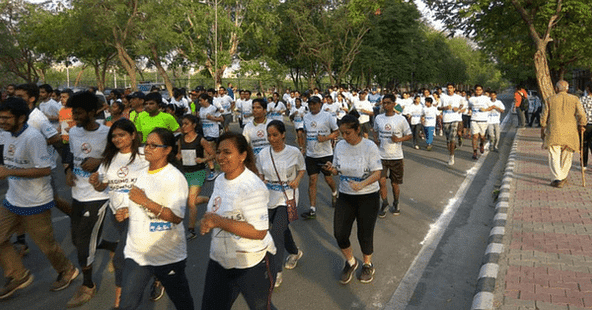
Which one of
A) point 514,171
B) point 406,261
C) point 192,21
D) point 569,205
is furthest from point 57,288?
point 192,21

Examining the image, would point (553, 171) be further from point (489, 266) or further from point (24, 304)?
point (24, 304)

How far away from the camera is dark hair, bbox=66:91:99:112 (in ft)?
14.9

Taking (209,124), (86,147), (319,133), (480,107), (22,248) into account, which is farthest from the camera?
(480,107)

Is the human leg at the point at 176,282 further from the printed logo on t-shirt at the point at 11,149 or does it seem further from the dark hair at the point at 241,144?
the printed logo on t-shirt at the point at 11,149

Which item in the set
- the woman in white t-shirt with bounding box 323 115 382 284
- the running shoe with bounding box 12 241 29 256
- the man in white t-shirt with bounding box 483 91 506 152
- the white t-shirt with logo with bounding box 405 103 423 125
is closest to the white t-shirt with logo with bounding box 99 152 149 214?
the woman in white t-shirt with bounding box 323 115 382 284

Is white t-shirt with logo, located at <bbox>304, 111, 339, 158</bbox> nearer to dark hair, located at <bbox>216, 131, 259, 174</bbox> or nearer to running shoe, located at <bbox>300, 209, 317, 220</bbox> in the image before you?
running shoe, located at <bbox>300, 209, 317, 220</bbox>

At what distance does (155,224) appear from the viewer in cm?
343

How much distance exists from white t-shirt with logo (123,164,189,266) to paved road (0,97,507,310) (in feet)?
4.61

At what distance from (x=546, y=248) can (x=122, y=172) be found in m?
4.57

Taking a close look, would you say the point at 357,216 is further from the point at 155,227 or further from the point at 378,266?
the point at 155,227

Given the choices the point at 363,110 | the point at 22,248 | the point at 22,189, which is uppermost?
the point at 363,110

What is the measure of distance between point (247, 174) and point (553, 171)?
7.58m

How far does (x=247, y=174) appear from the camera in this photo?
325cm

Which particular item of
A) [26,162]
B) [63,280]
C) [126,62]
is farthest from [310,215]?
A: [126,62]
